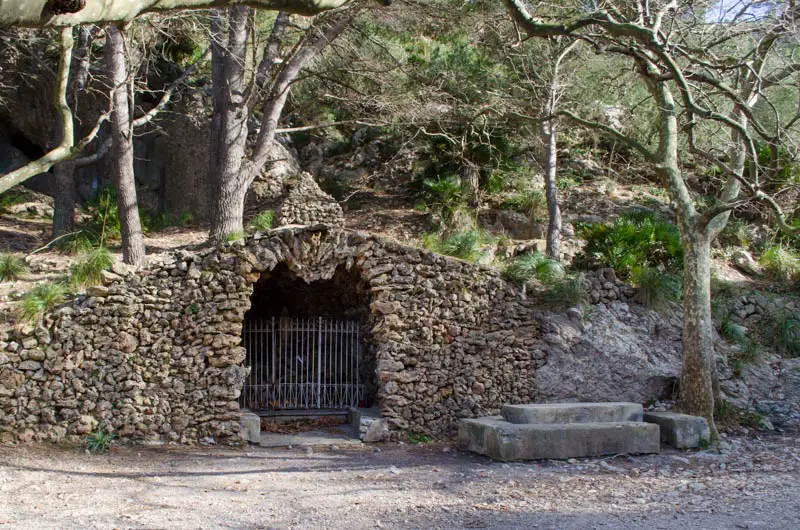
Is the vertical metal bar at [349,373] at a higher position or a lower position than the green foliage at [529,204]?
lower

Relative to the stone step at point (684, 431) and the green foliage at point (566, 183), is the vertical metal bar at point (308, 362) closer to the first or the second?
the stone step at point (684, 431)

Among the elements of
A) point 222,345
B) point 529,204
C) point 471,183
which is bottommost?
point 222,345

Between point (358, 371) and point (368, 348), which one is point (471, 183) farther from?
point (358, 371)

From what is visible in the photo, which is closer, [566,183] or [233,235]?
[233,235]

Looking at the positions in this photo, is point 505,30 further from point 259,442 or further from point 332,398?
point 259,442

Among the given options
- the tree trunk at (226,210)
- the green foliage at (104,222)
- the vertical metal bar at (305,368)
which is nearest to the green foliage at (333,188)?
the tree trunk at (226,210)

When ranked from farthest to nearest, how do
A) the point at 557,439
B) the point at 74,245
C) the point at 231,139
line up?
the point at 74,245, the point at 231,139, the point at 557,439

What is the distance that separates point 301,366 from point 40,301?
14.0ft

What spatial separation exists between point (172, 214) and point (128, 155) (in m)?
5.53

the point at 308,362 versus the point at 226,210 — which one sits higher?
the point at 226,210

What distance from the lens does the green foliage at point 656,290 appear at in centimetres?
1220

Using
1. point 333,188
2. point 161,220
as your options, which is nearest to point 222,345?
point 161,220

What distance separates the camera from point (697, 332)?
10.4 metres

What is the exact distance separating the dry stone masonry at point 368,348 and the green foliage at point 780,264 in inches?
169
